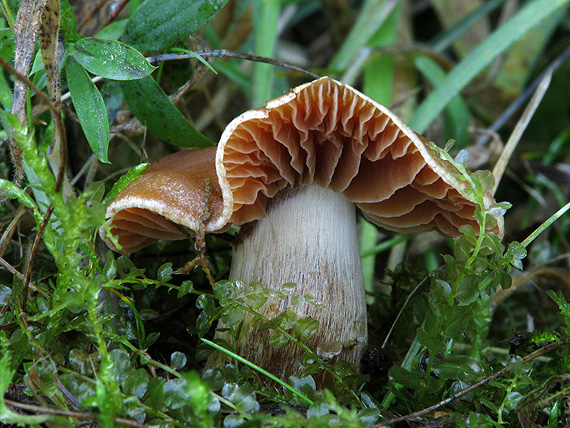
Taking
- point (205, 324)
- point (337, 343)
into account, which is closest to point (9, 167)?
point (205, 324)

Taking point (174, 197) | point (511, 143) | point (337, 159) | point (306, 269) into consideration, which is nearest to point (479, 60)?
point (511, 143)

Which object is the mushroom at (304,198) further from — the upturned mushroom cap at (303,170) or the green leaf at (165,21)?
the green leaf at (165,21)

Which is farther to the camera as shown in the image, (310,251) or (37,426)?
(310,251)

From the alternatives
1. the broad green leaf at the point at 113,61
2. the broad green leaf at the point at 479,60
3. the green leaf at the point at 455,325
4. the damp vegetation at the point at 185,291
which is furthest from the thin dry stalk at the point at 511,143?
the broad green leaf at the point at 113,61

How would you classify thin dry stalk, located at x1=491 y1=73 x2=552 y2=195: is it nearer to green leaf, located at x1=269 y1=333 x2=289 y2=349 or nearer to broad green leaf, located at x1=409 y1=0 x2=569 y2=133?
broad green leaf, located at x1=409 y1=0 x2=569 y2=133

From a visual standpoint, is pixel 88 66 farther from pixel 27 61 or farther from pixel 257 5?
pixel 257 5

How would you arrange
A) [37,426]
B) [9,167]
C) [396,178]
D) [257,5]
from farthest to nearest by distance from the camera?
[257,5] < [9,167] < [396,178] < [37,426]
